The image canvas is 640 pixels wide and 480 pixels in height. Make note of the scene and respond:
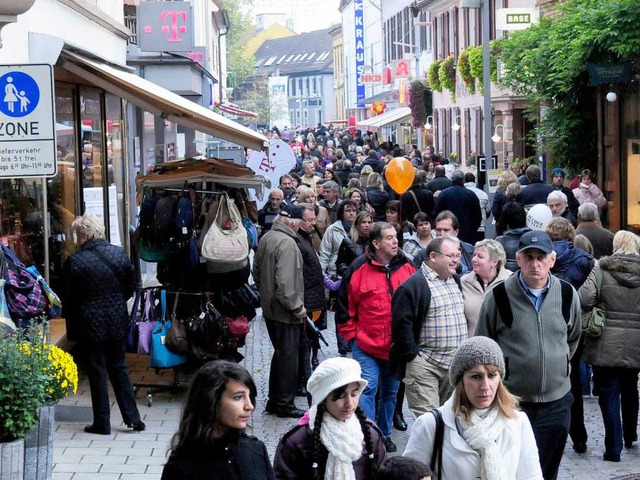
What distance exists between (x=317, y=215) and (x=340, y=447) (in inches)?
445

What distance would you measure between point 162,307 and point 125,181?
6.60m

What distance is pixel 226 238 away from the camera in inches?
444

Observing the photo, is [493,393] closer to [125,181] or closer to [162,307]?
[162,307]

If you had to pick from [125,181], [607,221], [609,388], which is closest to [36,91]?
[609,388]

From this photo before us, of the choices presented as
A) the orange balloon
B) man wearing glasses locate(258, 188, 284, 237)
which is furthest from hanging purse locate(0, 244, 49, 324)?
the orange balloon

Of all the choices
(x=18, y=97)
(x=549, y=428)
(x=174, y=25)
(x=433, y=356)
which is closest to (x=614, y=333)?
(x=433, y=356)

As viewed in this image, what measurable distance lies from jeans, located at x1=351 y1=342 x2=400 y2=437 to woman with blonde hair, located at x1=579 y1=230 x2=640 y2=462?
4.54ft

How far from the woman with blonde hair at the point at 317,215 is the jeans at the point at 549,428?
804 centimetres

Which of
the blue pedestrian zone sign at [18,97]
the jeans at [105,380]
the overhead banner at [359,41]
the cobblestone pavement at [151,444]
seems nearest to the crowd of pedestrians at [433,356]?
the cobblestone pavement at [151,444]

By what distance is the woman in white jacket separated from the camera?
525cm

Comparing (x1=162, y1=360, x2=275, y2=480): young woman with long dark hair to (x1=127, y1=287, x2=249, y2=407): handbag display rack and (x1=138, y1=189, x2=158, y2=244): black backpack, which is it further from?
(x1=138, y1=189, x2=158, y2=244): black backpack

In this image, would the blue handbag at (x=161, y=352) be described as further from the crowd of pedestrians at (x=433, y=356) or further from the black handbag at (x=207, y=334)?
the crowd of pedestrians at (x=433, y=356)

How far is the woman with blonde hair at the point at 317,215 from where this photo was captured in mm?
15484

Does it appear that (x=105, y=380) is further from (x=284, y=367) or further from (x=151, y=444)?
(x=284, y=367)
